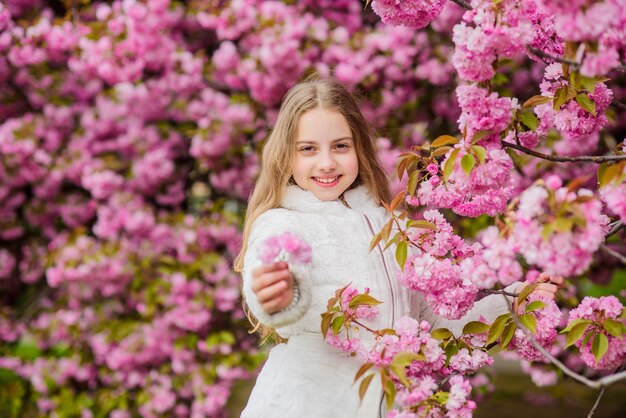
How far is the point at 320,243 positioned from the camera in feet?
6.23

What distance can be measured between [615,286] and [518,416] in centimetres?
156

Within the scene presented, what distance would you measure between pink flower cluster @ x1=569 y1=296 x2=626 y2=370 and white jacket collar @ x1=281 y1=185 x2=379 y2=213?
667 millimetres

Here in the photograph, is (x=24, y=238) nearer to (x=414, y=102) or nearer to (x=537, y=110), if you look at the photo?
(x=414, y=102)

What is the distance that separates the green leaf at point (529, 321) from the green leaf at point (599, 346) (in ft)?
0.47

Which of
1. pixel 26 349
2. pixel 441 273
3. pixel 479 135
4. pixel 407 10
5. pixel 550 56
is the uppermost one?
pixel 407 10

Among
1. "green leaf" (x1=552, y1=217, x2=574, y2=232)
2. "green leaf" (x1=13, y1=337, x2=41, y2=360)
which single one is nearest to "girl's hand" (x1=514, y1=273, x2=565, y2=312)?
"green leaf" (x1=552, y1=217, x2=574, y2=232)

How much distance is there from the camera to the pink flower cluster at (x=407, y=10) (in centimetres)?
172

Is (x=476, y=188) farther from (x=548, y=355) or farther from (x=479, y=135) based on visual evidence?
(x=548, y=355)

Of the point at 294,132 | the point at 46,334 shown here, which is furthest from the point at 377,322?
the point at 46,334

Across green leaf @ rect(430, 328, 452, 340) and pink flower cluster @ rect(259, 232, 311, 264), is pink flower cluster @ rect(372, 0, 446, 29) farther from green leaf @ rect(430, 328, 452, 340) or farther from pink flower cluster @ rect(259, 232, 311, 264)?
green leaf @ rect(430, 328, 452, 340)

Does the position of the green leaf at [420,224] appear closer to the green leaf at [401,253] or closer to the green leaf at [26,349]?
the green leaf at [401,253]

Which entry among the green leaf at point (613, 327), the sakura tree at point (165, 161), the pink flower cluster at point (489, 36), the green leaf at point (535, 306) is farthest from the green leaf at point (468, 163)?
the sakura tree at point (165, 161)

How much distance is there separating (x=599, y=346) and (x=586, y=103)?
22.4 inches

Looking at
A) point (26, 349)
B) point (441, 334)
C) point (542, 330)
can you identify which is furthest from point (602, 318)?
point (26, 349)
